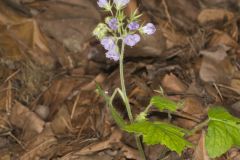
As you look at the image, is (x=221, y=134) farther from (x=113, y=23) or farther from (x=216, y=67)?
(x=216, y=67)

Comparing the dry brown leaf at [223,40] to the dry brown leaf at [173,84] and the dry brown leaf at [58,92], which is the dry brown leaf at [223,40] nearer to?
the dry brown leaf at [173,84]

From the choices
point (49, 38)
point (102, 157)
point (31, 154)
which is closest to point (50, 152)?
point (31, 154)

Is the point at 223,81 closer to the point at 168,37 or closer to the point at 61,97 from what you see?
the point at 168,37

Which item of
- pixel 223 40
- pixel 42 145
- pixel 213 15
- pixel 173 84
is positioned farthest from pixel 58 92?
pixel 213 15

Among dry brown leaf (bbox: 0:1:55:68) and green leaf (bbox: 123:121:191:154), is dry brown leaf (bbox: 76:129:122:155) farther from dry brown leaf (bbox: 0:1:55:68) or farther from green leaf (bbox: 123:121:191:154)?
dry brown leaf (bbox: 0:1:55:68)

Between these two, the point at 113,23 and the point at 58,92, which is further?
the point at 58,92
